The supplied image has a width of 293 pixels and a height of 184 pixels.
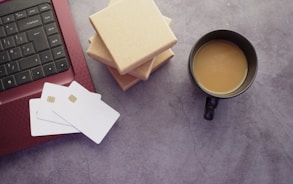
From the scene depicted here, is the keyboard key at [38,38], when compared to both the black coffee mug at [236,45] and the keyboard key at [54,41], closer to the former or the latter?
the keyboard key at [54,41]

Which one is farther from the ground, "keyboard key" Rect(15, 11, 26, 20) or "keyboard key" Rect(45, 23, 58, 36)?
"keyboard key" Rect(15, 11, 26, 20)

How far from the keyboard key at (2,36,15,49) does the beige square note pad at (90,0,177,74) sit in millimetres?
163

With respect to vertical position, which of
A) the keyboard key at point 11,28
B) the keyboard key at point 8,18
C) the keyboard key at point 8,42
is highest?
the keyboard key at point 8,18

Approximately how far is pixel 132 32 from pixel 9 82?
0.25 metres

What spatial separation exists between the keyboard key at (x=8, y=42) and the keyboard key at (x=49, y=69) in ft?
0.24

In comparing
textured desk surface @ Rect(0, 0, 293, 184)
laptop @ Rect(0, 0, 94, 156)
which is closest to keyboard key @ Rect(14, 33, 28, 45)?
laptop @ Rect(0, 0, 94, 156)

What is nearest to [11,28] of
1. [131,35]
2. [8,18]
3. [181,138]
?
[8,18]

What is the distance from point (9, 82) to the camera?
610mm

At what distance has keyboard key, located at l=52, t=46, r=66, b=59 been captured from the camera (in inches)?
24.3

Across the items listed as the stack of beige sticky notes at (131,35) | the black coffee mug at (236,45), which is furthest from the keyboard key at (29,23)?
the black coffee mug at (236,45)

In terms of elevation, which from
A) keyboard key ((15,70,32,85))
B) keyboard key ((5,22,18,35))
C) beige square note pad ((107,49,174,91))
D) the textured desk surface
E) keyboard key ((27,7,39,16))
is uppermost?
keyboard key ((27,7,39,16))

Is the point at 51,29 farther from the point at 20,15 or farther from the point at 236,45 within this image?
the point at 236,45

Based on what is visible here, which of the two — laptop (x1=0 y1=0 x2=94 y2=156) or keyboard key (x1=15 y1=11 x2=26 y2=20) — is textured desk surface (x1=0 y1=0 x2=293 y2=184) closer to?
laptop (x1=0 y1=0 x2=94 y2=156)

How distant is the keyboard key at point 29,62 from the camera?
61 centimetres
